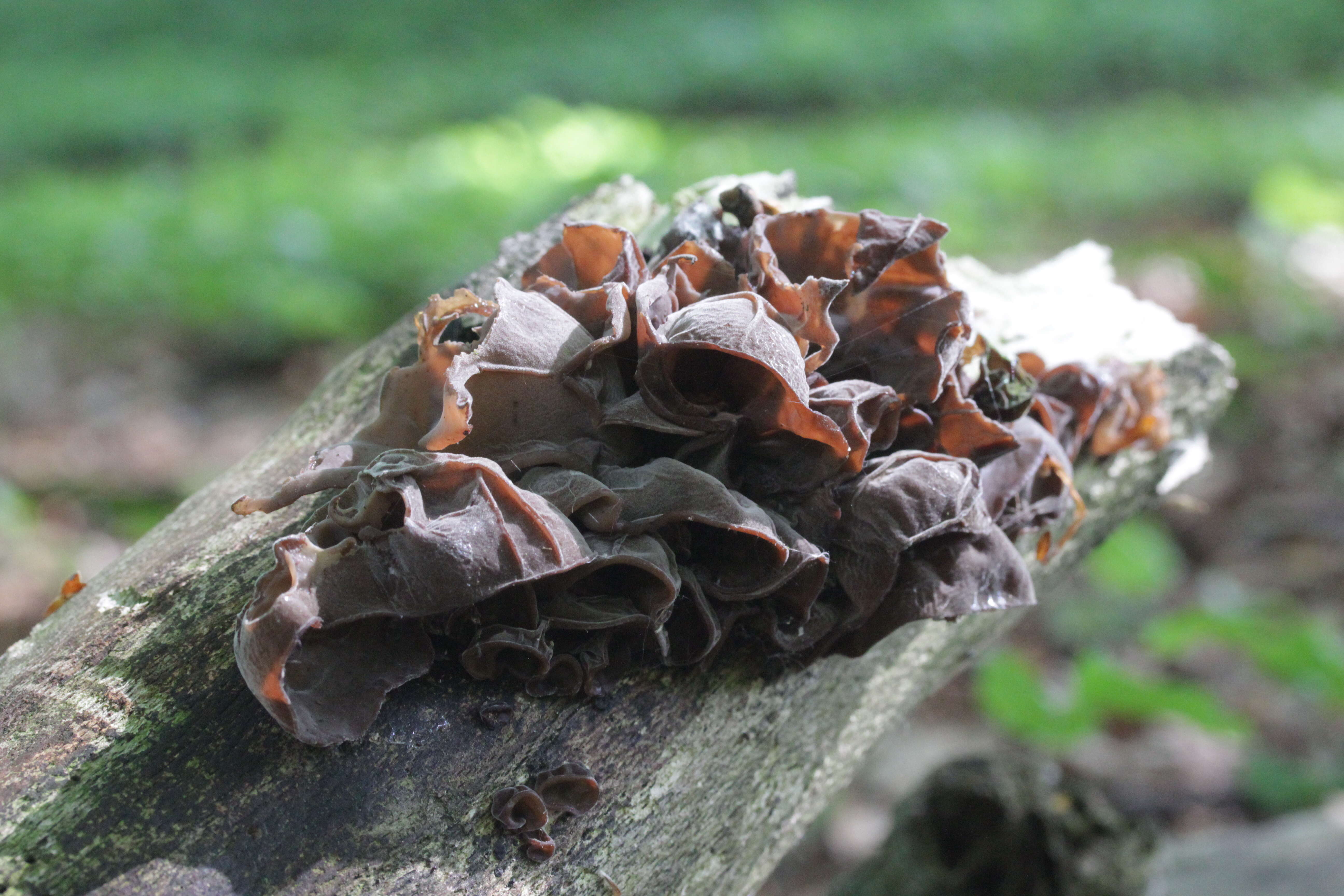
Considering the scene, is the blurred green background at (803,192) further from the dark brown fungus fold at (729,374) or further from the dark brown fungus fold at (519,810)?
the dark brown fungus fold at (519,810)

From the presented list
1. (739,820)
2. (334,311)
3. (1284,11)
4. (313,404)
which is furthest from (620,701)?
(1284,11)

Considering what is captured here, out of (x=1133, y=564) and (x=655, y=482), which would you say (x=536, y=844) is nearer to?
(x=655, y=482)

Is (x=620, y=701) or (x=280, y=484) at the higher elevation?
(x=280, y=484)

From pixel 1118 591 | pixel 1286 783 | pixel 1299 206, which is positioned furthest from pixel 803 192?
pixel 1286 783

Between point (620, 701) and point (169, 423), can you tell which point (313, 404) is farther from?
point (169, 423)

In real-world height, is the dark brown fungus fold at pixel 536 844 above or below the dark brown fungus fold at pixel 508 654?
below

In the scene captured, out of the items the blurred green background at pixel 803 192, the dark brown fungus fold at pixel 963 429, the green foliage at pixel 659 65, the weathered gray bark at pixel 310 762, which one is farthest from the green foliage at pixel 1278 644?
the green foliage at pixel 659 65
